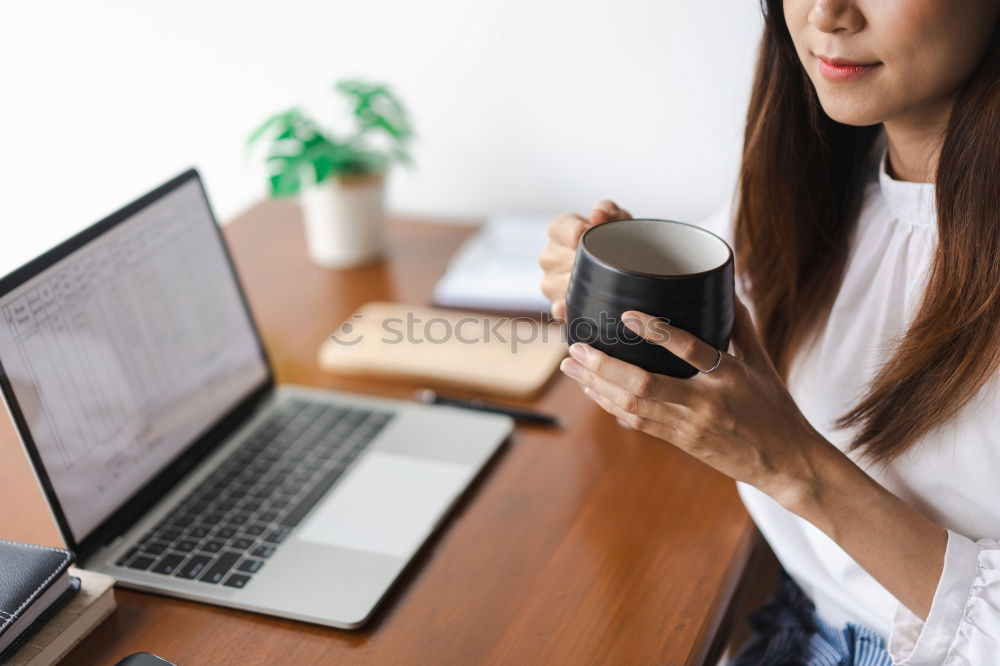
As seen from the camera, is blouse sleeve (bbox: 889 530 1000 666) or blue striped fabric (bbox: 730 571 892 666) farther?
blue striped fabric (bbox: 730 571 892 666)

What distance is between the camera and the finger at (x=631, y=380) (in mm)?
719

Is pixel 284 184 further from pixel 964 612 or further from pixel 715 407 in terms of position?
pixel 964 612

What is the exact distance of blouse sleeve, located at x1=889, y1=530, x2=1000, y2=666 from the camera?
0.76 m

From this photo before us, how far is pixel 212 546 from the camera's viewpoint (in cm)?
86

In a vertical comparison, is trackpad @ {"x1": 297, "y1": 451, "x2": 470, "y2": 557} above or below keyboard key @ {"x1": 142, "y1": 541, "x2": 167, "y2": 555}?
below

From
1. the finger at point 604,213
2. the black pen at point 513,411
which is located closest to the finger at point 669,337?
the finger at point 604,213

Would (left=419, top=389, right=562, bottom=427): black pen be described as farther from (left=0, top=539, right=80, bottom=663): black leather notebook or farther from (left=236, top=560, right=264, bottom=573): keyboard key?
(left=0, top=539, right=80, bottom=663): black leather notebook

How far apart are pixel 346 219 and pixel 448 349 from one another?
0.32 m

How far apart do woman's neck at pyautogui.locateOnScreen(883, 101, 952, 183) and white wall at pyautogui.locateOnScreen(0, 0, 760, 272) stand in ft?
1.37

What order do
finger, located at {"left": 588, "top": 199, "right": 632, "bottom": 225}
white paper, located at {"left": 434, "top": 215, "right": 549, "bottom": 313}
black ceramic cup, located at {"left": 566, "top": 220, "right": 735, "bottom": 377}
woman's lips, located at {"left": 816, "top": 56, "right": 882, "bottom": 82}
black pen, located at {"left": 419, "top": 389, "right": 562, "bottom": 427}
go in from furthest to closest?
white paper, located at {"left": 434, "top": 215, "right": 549, "bottom": 313}
black pen, located at {"left": 419, "top": 389, "right": 562, "bottom": 427}
finger, located at {"left": 588, "top": 199, "right": 632, "bottom": 225}
woman's lips, located at {"left": 816, "top": 56, "right": 882, "bottom": 82}
black ceramic cup, located at {"left": 566, "top": 220, "right": 735, "bottom": 377}

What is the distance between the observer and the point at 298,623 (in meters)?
0.78

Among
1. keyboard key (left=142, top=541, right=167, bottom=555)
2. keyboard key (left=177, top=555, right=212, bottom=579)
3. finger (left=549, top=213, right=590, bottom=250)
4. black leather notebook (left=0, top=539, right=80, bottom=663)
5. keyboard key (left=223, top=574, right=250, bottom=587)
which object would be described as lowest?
keyboard key (left=223, top=574, right=250, bottom=587)

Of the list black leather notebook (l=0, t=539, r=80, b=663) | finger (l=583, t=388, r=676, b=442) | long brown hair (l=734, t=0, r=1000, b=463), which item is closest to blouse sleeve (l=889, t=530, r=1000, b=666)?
long brown hair (l=734, t=0, r=1000, b=463)

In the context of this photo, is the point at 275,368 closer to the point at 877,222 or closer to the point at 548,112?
the point at 548,112
